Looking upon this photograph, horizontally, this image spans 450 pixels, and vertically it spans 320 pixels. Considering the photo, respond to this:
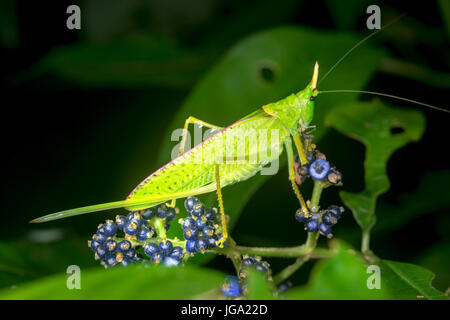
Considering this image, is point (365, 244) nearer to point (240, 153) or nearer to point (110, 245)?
point (240, 153)

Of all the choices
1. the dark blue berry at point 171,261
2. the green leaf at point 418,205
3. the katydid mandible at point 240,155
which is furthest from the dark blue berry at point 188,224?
the green leaf at point 418,205

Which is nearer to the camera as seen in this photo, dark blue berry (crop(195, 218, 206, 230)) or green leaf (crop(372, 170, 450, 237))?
dark blue berry (crop(195, 218, 206, 230))

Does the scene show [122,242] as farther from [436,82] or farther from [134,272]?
[436,82]

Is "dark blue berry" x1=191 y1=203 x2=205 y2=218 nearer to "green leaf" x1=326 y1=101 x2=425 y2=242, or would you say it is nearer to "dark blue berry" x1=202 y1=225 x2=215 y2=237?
"dark blue berry" x1=202 y1=225 x2=215 y2=237

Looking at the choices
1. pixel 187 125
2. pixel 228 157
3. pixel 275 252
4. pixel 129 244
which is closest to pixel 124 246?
pixel 129 244

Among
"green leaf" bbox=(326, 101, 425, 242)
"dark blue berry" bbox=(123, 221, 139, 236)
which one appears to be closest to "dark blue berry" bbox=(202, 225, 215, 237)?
"dark blue berry" bbox=(123, 221, 139, 236)

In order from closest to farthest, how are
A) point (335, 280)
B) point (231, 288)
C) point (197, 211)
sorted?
1. point (335, 280)
2. point (231, 288)
3. point (197, 211)
